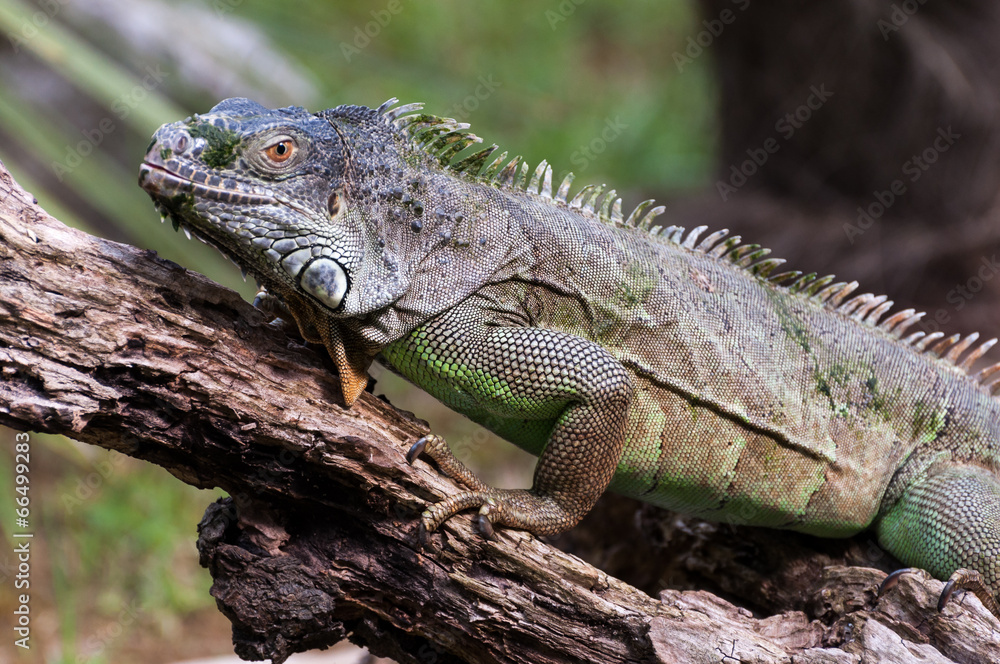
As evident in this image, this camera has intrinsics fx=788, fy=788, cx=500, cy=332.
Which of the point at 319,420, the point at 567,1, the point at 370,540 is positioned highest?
the point at 567,1

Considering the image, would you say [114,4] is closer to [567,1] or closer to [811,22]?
[567,1]

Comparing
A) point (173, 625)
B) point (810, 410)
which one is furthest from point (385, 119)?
point (173, 625)

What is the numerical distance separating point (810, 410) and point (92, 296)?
385 cm

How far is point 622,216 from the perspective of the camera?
4.80 metres

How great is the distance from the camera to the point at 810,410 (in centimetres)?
464

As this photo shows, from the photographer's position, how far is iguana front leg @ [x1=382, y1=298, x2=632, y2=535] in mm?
3912

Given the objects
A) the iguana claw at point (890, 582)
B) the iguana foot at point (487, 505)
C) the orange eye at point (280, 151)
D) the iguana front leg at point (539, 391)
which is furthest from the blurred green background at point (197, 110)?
the iguana claw at point (890, 582)

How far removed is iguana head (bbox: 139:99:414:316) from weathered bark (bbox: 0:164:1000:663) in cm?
35

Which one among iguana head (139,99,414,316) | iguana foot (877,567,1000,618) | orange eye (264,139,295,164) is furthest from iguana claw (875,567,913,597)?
orange eye (264,139,295,164)

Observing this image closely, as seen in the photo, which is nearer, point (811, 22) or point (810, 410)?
point (810, 410)

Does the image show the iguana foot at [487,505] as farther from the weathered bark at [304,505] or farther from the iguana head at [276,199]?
the iguana head at [276,199]

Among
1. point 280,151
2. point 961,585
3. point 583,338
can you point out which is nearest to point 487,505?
point 583,338

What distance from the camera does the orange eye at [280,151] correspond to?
3.66 meters

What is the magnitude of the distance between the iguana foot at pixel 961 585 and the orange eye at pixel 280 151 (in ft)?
12.2
